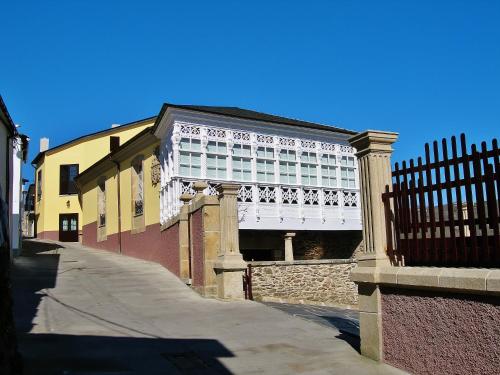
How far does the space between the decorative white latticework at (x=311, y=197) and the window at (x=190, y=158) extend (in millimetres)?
4510

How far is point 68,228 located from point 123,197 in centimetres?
1216

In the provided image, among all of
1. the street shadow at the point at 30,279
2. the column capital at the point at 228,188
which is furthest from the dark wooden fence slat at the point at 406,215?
the column capital at the point at 228,188

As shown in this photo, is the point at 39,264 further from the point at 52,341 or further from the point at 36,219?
the point at 36,219

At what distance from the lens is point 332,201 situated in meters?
20.8

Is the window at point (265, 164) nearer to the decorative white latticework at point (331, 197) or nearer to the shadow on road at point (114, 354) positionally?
the decorative white latticework at point (331, 197)

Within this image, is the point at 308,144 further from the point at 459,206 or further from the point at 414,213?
the point at 459,206

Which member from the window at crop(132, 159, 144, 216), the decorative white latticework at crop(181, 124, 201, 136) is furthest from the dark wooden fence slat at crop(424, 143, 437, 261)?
the window at crop(132, 159, 144, 216)

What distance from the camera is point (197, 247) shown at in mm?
13922

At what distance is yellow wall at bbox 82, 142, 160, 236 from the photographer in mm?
20547

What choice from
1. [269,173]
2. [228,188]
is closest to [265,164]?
[269,173]

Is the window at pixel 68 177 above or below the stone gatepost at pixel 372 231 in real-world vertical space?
above

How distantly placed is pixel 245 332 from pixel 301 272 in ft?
23.7

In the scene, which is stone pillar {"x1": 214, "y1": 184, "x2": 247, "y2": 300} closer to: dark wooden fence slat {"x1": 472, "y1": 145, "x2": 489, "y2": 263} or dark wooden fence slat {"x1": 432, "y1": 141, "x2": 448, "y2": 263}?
dark wooden fence slat {"x1": 432, "y1": 141, "x2": 448, "y2": 263}

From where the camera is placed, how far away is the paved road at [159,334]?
6551 mm
